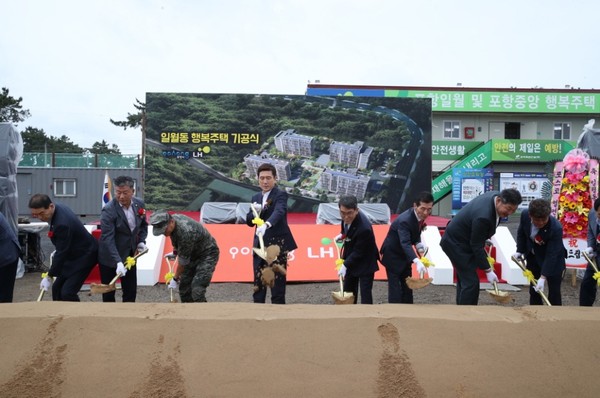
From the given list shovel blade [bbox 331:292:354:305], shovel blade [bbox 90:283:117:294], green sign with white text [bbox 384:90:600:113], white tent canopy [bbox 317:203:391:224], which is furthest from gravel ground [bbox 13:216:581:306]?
green sign with white text [bbox 384:90:600:113]

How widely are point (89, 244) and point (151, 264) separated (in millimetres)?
3205

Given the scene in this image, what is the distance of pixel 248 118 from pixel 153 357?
1268 cm

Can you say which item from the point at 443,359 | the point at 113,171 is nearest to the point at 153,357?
the point at 443,359

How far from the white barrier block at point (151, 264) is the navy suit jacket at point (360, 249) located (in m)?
3.99

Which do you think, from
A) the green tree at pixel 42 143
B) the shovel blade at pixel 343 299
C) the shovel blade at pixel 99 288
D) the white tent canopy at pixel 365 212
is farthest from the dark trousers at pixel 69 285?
the green tree at pixel 42 143

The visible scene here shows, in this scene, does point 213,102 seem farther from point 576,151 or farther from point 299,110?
point 576,151

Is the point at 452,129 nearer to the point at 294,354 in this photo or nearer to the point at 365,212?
the point at 365,212

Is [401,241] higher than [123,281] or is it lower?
higher

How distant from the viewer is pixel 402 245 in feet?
14.6

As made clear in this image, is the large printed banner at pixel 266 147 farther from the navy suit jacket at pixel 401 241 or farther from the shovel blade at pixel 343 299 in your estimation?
the shovel blade at pixel 343 299

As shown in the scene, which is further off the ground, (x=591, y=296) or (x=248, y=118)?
(x=248, y=118)

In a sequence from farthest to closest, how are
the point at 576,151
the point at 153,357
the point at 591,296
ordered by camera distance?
1. the point at 576,151
2. the point at 591,296
3. the point at 153,357

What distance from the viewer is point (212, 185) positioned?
14.4m

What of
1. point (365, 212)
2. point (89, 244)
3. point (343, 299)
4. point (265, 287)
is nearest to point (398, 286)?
point (343, 299)
